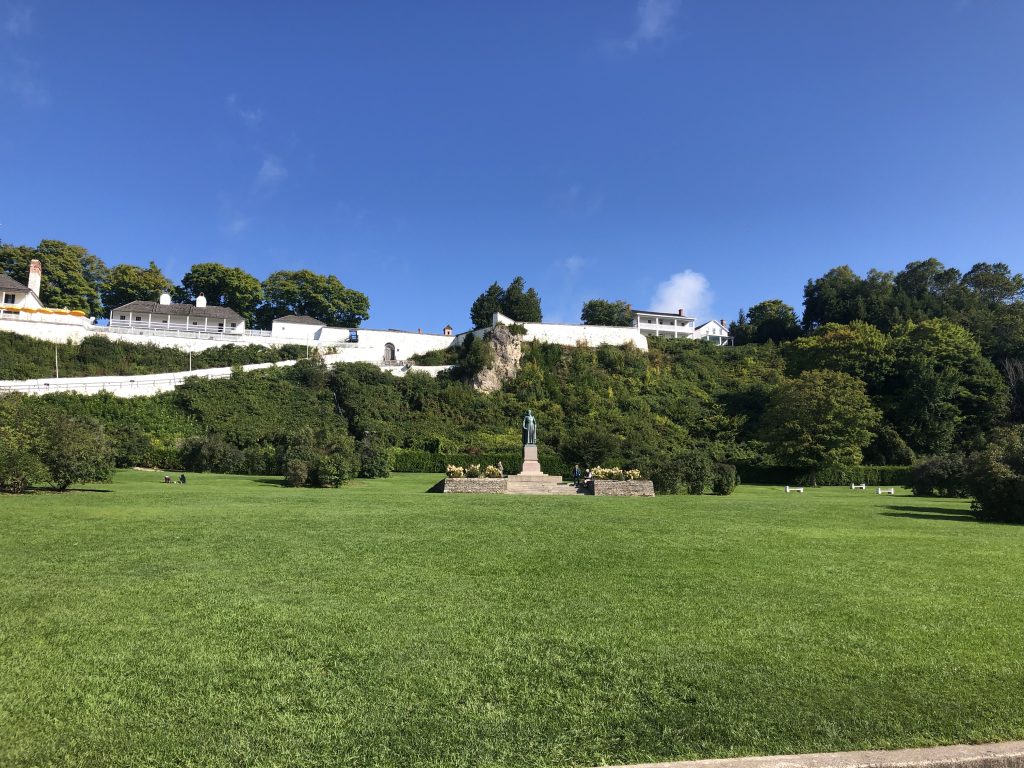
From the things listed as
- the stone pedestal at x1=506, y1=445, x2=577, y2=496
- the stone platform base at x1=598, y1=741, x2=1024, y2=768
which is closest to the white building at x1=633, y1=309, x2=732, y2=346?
the stone pedestal at x1=506, y1=445, x2=577, y2=496

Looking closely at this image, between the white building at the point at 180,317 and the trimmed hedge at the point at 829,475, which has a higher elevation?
the white building at the point at 180,317

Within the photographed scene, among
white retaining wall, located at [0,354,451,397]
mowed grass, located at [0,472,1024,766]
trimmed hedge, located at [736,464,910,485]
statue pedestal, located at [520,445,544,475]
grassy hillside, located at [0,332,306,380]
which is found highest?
grassy hillside, located at [0,332,306,380]

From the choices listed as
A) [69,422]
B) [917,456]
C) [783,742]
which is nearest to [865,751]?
[783,742]

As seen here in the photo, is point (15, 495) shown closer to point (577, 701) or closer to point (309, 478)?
point (309, 478)

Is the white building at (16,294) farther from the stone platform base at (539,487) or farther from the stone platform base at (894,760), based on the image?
the stone platform base at (894,760)

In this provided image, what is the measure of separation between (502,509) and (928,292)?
2545 inches

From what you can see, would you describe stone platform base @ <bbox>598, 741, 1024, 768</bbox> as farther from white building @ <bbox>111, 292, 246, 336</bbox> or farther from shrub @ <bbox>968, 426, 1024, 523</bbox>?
white building @ <bbox>111, 292, 246, 336</bbox>

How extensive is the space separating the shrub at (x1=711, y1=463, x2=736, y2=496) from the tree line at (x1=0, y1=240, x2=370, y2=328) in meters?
55.5

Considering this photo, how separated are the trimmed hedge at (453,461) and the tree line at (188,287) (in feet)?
124

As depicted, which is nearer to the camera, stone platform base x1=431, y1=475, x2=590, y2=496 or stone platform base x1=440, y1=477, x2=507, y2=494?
stone platform base x1=440, y1=477, x2=507, y2=494

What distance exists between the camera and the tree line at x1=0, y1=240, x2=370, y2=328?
54.8 meters

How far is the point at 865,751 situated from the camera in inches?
148

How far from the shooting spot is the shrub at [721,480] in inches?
978

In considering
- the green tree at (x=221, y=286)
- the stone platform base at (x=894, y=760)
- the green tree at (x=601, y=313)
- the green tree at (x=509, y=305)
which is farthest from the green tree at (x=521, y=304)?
the stone platform base at (x=894, y=760)
